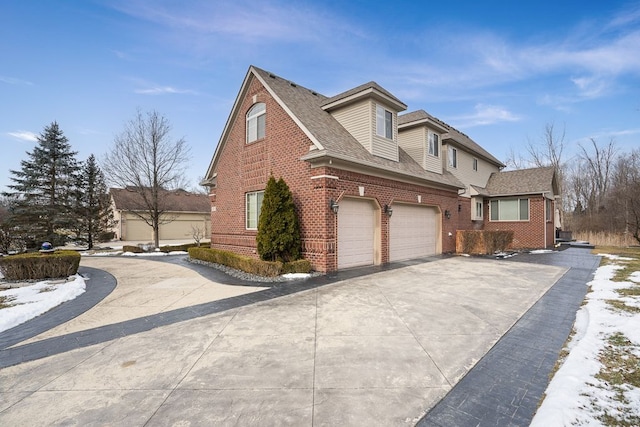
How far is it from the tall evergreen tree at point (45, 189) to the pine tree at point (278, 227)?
1882cm

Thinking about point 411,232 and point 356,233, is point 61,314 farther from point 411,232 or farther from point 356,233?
point 411,232

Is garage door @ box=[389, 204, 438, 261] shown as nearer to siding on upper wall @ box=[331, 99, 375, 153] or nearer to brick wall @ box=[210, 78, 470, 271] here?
brick wall @ box=[210, 78, 470, 271]

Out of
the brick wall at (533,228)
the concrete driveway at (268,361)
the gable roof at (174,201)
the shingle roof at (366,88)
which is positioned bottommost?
the concrete driveway at (268,361)

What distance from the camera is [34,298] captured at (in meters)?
6.57

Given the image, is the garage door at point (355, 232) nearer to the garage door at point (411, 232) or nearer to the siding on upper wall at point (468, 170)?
the garage door at point (411, 232)

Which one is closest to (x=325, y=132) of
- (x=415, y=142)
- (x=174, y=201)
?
(x=415, y=142)

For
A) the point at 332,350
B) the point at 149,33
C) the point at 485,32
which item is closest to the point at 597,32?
the point at 485,32

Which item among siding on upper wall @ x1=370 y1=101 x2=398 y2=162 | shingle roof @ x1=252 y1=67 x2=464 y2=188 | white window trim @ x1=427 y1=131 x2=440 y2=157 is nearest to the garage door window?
shingle roof @ x1=252 y1=67 x2=464 y2=188

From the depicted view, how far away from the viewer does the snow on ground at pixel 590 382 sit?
2387 millimetres

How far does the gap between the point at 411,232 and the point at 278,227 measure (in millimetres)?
6784

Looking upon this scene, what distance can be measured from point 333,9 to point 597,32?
1014cm

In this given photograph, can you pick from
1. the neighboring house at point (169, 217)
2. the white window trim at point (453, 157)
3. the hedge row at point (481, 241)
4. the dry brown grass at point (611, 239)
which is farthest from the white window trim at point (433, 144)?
the neighboring house at point (169, 217)

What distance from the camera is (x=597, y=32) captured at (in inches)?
423

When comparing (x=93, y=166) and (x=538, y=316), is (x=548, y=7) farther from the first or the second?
(x=93, y=166)
